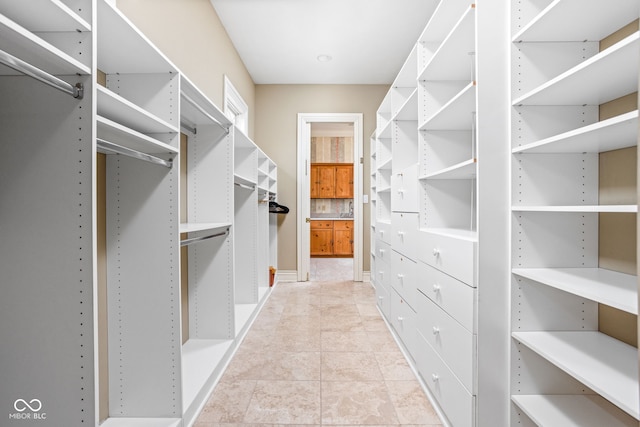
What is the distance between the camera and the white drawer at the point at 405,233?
2.14 m

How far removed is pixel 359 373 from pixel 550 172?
5.10 feet

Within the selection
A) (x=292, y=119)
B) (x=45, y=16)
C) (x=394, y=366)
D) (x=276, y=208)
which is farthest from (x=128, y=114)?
(x=292, y=119)

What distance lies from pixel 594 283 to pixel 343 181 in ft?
21.8

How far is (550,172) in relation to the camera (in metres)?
1.24

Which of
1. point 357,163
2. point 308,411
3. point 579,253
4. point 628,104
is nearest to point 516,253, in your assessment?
point 579,253

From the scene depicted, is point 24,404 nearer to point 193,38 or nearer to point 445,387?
point 445,387

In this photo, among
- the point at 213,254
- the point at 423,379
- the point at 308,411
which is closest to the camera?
the point at 308,411

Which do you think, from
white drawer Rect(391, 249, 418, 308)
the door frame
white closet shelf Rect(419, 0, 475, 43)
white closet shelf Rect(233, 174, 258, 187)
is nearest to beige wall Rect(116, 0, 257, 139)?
white closet shelf Rect(233, 174, 258, 187)

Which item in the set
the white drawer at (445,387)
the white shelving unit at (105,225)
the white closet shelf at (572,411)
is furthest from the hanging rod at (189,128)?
the white closet shelf at (572,411)

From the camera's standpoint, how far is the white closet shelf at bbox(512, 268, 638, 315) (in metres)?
0.87

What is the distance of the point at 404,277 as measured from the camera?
7.83 ft

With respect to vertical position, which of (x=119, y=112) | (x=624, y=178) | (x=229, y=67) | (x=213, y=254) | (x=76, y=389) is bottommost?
(x=76, y=389)

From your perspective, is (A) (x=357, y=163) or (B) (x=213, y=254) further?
(A) (x=357, y=163)

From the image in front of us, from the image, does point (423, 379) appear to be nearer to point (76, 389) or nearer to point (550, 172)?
point (550, 172)
